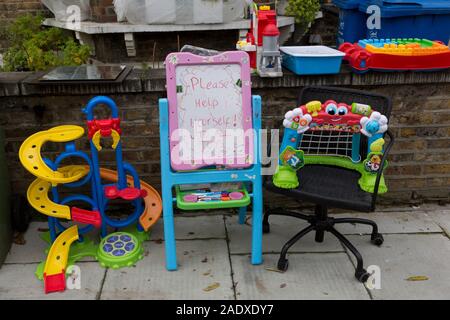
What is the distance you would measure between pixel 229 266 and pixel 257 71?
132cm

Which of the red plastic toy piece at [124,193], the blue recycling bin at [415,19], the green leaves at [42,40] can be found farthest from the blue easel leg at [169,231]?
the blue recycling bin at [415,19]

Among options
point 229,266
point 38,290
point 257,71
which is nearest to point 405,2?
point 257,71

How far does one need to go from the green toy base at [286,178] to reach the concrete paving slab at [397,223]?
81 centimetres

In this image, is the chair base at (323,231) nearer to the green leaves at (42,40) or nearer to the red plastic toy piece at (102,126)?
the red plastic toy piece at (102,126)

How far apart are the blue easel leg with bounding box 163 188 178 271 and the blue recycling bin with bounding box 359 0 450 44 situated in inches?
107

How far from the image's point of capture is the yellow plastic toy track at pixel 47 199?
2863mm

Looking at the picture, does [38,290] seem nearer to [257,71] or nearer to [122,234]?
[122,234]

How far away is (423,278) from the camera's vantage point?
2.85 m

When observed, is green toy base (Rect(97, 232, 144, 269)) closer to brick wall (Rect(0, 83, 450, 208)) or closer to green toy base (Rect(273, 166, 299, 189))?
brick wall (Rect(0, 83, 450, 208))

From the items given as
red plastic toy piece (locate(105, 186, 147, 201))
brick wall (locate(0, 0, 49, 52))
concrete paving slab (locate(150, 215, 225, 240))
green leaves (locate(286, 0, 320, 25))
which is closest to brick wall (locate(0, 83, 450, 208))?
concrete paving slab (locate(150, 215, 225, 240))

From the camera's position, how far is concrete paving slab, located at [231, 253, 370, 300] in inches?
107

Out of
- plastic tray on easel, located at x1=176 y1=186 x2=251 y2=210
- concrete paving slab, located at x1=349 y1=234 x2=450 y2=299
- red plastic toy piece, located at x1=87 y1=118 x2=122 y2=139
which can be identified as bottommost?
concrete paving slab, located at x1=349 y1=234 x2=450 y2=299
